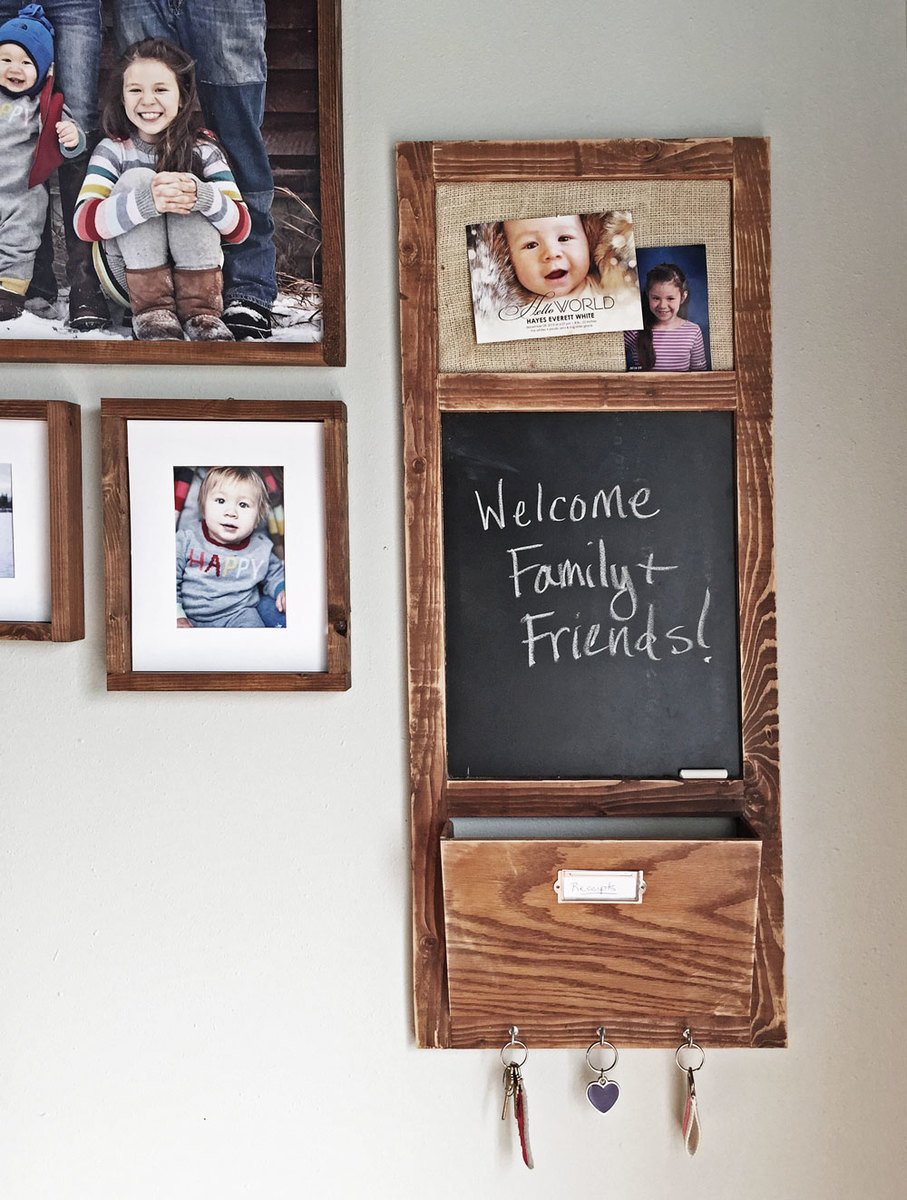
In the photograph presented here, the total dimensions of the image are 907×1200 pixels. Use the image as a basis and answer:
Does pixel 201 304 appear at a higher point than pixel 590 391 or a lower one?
higher

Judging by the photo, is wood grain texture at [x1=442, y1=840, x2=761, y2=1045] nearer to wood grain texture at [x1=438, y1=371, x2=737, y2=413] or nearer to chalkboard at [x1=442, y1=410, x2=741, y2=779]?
chalkboard at [x1=442, y1=410, x2=741, y2=779]

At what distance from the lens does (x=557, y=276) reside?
102 cm

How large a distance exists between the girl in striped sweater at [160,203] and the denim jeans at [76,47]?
0.09 ft

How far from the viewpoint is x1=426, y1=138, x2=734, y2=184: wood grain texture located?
39.9 inches

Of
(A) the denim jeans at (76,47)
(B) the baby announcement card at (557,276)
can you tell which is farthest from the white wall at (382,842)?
(A) the denim jeans at (76,47)

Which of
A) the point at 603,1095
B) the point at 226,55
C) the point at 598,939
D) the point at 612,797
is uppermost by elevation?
the point at 226,55

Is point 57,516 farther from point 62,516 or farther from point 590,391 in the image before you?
point 590,391

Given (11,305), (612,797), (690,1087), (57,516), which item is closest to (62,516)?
(57,516)

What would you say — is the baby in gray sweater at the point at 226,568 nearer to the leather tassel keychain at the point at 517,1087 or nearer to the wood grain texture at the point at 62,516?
the wood grain texture at the point at 62,516

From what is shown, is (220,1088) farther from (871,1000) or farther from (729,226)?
(729,226)

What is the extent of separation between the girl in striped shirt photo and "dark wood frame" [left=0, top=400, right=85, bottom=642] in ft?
2.13

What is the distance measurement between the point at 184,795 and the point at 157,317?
0.55 m

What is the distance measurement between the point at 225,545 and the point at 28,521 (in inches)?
8.9

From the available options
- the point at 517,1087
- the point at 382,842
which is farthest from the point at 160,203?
the point at 517,1087
